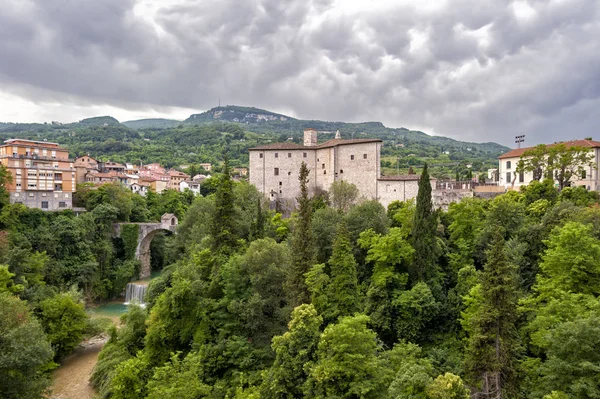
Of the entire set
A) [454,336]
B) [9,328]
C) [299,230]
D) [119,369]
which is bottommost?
[119,369]

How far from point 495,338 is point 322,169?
3485 cm

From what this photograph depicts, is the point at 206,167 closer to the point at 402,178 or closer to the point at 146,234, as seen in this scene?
the point at 146,234

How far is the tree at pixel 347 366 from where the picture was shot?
15891mm

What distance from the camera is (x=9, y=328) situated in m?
20.0

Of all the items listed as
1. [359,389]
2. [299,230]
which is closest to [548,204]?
[299,230]

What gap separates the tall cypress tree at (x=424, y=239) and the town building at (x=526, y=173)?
68.9 feet

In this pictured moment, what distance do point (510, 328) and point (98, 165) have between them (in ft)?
272

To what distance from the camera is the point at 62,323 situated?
3038 cm

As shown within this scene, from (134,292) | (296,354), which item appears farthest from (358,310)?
(134,292)

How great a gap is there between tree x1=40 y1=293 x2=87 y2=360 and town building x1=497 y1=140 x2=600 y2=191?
45.0 metres

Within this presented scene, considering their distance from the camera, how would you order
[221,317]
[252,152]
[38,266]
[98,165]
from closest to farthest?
[221,317], [38,266], [252,152], [98,165]

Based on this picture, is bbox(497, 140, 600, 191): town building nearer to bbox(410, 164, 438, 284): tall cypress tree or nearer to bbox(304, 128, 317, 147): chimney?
bbox(410, 164, 438, 284): tall cypress tree

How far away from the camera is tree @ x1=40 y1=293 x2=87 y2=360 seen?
3019cm

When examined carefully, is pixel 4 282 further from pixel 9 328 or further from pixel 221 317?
pixel 221 317
